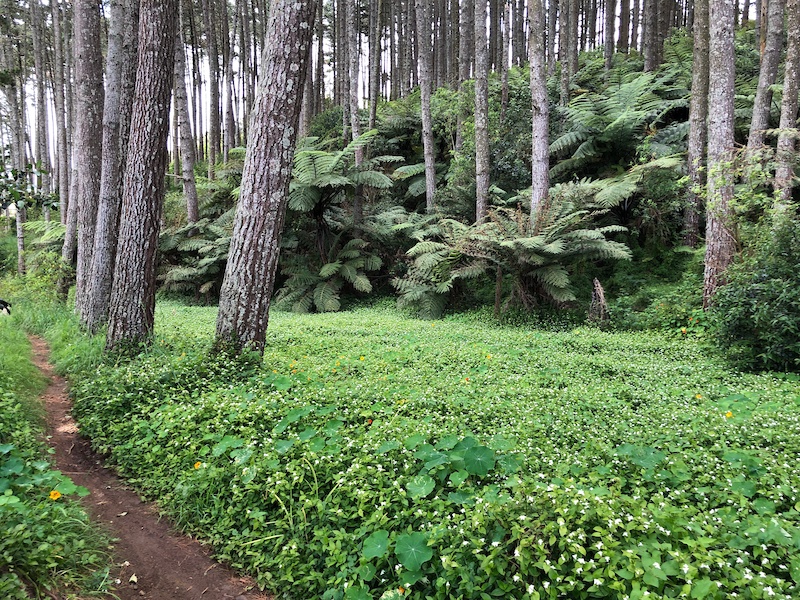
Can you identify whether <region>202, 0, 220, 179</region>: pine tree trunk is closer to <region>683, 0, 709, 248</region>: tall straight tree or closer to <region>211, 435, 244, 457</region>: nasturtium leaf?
<region>683, 0, 709, 248</region>: tall straight tree

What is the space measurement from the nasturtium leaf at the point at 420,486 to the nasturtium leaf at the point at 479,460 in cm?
24

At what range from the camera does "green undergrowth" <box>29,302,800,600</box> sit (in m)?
2.10

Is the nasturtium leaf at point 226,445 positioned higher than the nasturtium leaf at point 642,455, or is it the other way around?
the nasturtium leaf at point 642,455

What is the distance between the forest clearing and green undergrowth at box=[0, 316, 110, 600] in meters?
0.02

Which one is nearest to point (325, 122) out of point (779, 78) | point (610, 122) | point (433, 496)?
point (610, 122)

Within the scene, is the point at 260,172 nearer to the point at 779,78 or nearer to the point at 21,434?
the point at 21,434

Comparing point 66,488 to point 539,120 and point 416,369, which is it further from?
point 539,120

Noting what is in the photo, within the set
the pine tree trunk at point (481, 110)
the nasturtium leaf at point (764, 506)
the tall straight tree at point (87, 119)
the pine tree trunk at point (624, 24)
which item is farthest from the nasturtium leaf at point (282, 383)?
the pine tree trunk at point (624, 24)

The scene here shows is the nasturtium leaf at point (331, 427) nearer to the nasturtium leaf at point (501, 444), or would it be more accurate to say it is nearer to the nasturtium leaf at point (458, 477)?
the nasturtium leaf at point (458, 477)

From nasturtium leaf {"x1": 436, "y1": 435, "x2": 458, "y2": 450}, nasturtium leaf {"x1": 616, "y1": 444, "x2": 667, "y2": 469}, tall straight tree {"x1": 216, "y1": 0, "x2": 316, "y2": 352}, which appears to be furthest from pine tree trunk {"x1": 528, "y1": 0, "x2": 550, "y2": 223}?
nasturtium leaf {"x1": 436, "y1": 435, "x2": 458, "y2": 450}

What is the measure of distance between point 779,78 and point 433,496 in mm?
14618

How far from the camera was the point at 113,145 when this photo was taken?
7.18m

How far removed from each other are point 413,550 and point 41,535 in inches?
71.4

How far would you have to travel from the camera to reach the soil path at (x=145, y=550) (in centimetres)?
255
